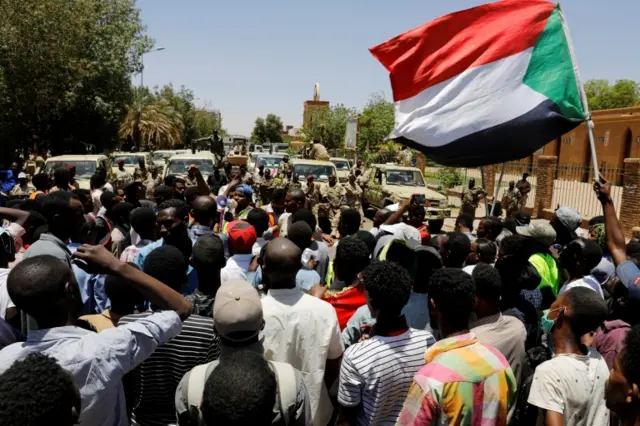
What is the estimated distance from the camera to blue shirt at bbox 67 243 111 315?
12.1 ft

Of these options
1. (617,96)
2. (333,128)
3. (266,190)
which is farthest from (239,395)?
(617,96)

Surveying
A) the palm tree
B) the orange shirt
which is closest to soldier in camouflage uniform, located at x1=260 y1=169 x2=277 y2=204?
the orange shirt

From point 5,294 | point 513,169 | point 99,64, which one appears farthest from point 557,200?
point 99,64

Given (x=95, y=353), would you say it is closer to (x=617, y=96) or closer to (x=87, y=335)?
(x=87, y=335)

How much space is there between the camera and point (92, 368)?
2102 mm

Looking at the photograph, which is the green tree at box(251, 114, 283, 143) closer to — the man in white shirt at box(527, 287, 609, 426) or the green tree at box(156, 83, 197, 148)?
the green tree at box(156, 83, 197, 148)

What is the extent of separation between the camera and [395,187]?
16391mm

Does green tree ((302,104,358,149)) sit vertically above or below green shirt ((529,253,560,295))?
above

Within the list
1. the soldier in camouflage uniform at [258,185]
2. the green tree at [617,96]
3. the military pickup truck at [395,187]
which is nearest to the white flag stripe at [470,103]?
the soldier in camouflage uniform at [258,185]

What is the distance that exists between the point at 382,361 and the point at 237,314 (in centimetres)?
72

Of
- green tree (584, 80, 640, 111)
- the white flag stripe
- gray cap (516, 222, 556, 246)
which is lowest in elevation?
gray cap (516, 222, 556, 246)

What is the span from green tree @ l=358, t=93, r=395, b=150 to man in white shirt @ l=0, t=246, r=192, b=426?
3553 cm

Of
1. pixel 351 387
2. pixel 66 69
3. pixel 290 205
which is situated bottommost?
pixel 351 387

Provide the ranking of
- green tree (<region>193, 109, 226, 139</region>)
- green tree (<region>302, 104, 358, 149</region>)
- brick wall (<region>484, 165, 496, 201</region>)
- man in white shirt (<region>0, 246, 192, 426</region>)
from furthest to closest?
green tree (<region>193, 109, 226, 139</region>) < green tree (<region>302, 104, 358, 149</region>) < brick wall (<region>484, 165, 496, 201</region>) < man in white shirt (<region>0, 246, 192, 426</region>)
